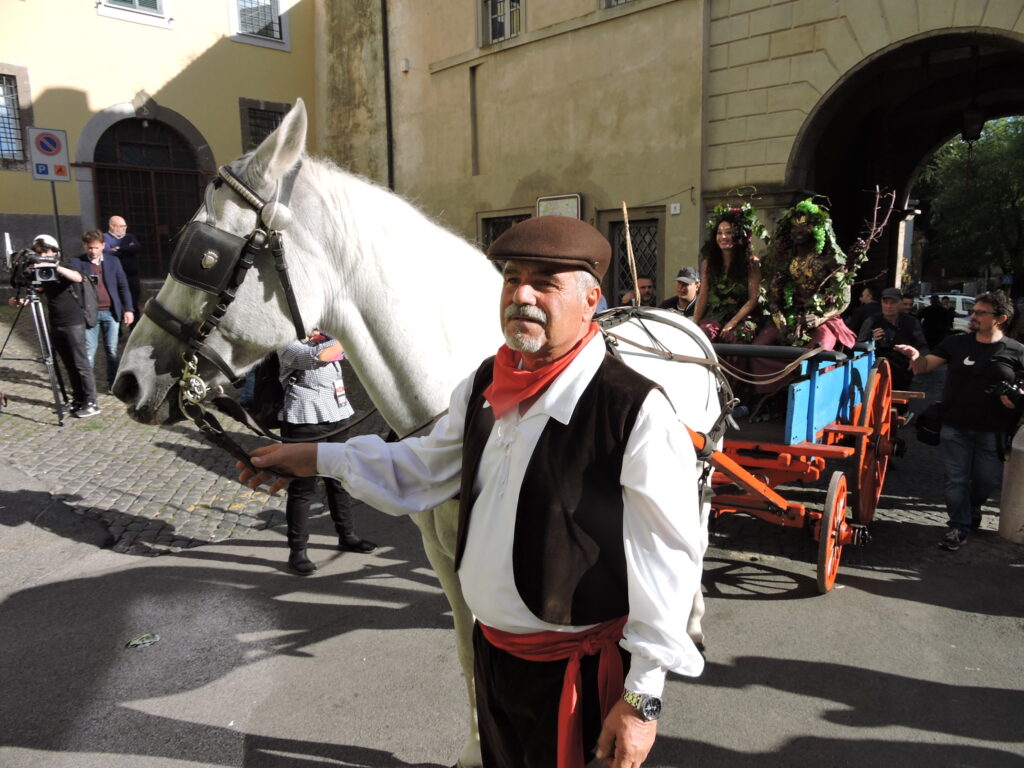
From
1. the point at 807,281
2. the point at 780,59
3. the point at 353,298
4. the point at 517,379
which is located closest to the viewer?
the point at 517,379

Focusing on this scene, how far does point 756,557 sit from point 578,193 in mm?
8653

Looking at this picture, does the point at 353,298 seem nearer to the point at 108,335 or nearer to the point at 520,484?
the point at 520,484

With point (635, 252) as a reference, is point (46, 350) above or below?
below

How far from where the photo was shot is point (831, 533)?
13.3 ft

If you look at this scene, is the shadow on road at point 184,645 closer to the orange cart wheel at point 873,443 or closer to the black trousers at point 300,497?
the black trousers at point 300,497

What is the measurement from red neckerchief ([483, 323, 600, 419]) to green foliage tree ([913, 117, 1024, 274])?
2919 centimetres

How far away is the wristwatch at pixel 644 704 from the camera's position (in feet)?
4.63

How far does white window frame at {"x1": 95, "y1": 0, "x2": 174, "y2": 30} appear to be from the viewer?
1458 centimetres

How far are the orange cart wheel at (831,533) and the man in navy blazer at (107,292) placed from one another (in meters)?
8.32

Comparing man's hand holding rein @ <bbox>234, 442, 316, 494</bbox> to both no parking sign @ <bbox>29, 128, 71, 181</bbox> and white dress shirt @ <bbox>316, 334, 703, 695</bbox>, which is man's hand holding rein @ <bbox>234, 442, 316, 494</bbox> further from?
no parking sign @ <bbox>29, 128, 71, 181</bbox>

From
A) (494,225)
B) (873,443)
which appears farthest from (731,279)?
(494,225)

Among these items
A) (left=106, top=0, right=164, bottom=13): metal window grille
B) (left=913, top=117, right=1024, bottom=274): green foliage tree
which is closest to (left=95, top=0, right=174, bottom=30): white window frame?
(left=106, top=0, right=164, bottom=13): metal window grille

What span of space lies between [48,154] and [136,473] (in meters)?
4.45

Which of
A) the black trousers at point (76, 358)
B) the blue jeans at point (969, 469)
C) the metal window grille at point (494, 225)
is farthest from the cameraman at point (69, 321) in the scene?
the blue jeans at point (969, 469)
